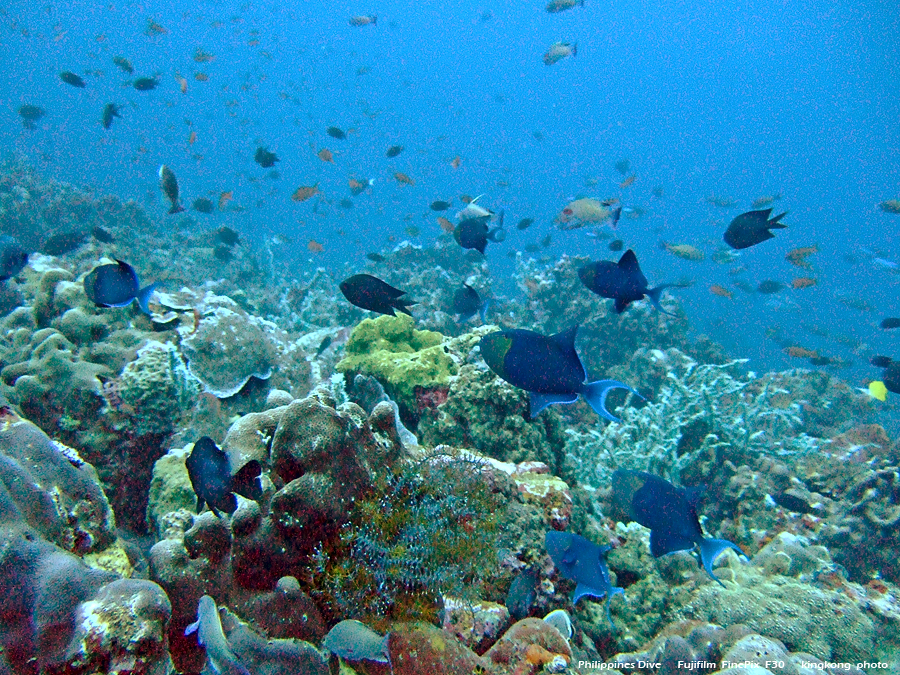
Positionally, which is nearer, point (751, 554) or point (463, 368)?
point (463, 368)

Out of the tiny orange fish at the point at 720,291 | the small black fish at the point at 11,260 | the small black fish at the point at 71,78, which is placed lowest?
the small black fish at the point at 11,260

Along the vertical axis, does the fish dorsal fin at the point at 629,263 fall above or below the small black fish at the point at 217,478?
above

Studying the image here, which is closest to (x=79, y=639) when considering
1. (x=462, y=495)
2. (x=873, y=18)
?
(x=462, y=495)

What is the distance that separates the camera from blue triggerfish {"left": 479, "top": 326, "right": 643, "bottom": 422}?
A: 263 centimetres

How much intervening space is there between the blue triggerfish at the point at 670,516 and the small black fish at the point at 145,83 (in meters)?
12.9

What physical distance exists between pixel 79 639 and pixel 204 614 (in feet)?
1.50

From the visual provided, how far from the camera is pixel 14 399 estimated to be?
13.5 ft

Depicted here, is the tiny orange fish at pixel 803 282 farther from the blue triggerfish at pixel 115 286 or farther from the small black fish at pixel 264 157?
the blue triggerfish at pixel 115 286

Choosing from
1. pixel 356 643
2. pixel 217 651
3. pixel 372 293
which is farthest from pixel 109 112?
pixel 356 643

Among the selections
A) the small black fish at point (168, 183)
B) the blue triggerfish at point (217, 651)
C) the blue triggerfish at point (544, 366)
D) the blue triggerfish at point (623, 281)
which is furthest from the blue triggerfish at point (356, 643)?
the small black fish at point (168, 183)

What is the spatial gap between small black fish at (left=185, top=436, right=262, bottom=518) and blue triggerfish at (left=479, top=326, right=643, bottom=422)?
1593mm

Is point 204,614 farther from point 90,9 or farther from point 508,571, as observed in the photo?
point 90,9

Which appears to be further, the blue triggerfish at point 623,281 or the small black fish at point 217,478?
the blue triggerfish at point 623,281

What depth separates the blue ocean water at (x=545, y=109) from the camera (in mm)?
82812
